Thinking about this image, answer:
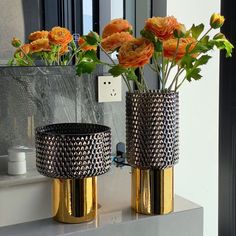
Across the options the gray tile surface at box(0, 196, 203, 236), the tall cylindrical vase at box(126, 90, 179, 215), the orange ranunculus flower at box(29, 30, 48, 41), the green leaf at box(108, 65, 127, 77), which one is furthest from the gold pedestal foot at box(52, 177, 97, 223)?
the orange ranunculus flower at box(29, 30, 48, 41)

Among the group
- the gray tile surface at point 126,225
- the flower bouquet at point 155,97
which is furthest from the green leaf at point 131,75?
the gray tile surface at point 126,225

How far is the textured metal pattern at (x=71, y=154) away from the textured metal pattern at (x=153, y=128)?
0.09 meters

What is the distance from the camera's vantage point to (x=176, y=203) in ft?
4.07

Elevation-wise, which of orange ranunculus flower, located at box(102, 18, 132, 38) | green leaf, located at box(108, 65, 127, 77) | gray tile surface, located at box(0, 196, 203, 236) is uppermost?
orange ranunculus flower, located at box(102, 18, 132, 38)

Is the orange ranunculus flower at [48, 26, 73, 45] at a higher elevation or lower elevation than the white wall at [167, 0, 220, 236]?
higher

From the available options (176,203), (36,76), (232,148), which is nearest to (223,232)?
(232,148)

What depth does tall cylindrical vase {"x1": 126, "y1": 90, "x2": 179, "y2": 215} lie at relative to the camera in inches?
44.4

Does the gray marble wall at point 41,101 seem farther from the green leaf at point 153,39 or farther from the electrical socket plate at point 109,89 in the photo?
the green leaf at point 153,39

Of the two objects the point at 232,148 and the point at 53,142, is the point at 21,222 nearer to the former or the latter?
the point at 53,142

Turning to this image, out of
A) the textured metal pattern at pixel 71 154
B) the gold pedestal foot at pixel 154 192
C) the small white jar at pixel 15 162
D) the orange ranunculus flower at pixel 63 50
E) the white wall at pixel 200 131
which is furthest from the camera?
the white wall at pixel 200 131

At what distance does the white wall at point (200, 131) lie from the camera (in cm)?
169

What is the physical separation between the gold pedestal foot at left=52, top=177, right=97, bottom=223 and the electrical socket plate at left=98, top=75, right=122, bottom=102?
0.45 meters

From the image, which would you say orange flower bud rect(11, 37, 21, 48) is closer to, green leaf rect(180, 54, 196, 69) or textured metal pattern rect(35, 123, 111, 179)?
textured metal pattern rect(35, 123, 111, 179)

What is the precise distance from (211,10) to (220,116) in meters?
0.46
